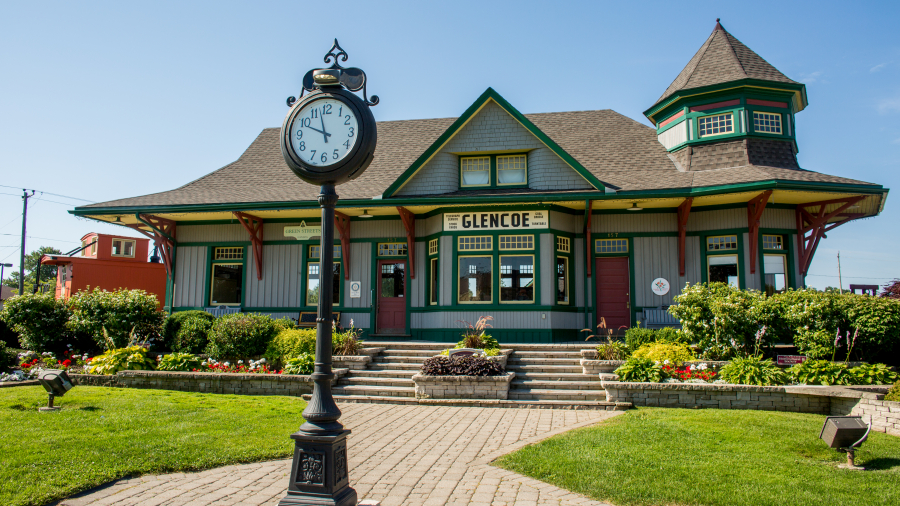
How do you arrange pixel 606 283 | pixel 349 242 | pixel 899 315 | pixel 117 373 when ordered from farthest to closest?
pixel 349 242 → pixel 606 283 → pixel 117 373 → pixel 899 315

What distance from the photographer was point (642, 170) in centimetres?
1566

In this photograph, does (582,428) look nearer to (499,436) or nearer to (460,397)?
(499,436)

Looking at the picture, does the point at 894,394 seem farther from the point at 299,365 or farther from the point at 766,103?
the point at 766,103

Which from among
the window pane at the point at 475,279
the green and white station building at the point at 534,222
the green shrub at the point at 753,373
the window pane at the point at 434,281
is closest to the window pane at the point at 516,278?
the green and white station building at the point at 534,222

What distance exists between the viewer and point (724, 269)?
1452 centimetres

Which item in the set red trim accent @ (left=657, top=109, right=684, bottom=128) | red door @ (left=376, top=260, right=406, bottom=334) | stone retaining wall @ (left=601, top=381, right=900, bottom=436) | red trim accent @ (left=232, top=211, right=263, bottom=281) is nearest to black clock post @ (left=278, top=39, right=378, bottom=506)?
stone retaining wall @ (left=601, top=381, right=900, bottom=436)

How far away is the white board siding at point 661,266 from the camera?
1481 centimetres

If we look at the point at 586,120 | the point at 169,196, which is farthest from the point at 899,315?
the point at 169,196

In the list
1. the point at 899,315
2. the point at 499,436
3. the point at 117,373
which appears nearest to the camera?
the point at 499,436

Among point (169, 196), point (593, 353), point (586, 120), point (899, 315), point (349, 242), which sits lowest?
point (593, 353)

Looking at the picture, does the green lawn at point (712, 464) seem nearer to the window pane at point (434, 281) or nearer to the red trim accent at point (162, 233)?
the window pane at point (434, 281)

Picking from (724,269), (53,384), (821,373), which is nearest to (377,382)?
(53,384)

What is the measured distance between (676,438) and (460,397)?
14.1ft

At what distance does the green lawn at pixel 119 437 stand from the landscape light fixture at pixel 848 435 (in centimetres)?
553
